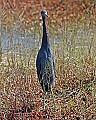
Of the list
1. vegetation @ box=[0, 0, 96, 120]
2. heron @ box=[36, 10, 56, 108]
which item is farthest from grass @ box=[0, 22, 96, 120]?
heron @ box=[36, 10, 56, 108]

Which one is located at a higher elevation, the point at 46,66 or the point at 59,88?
the point at 46,66

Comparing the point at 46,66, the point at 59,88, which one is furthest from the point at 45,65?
the point at 59,88

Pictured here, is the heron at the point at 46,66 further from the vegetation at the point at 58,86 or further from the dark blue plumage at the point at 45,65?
the vegetation at the point at 58,86

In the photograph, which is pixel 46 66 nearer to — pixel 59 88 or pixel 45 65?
pixel 45 65

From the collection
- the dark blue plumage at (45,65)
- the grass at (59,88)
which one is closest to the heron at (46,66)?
the dark blue plumage at (45,65)

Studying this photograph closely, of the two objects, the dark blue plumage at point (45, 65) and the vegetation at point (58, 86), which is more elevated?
the dark blue plumage at point (45, 65)

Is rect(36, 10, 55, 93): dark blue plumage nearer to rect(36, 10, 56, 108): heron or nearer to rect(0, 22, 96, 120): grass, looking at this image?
rect(36, 10, 56, 108): heron

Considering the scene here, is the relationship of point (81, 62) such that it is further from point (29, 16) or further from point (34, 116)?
point (29, 16)

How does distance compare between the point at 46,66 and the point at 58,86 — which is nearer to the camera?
the point at 46,66

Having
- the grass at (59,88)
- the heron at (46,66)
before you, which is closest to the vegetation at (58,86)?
the grass at (59,88)

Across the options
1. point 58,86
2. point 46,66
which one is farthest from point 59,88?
point 46,66

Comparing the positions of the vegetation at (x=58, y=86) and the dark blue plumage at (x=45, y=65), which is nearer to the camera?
the vegetation at (x=58, y=86)

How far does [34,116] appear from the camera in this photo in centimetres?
393

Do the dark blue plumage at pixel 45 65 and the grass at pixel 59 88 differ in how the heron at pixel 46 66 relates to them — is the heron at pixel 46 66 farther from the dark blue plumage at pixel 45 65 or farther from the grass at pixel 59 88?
the grass at pixel 59 88
